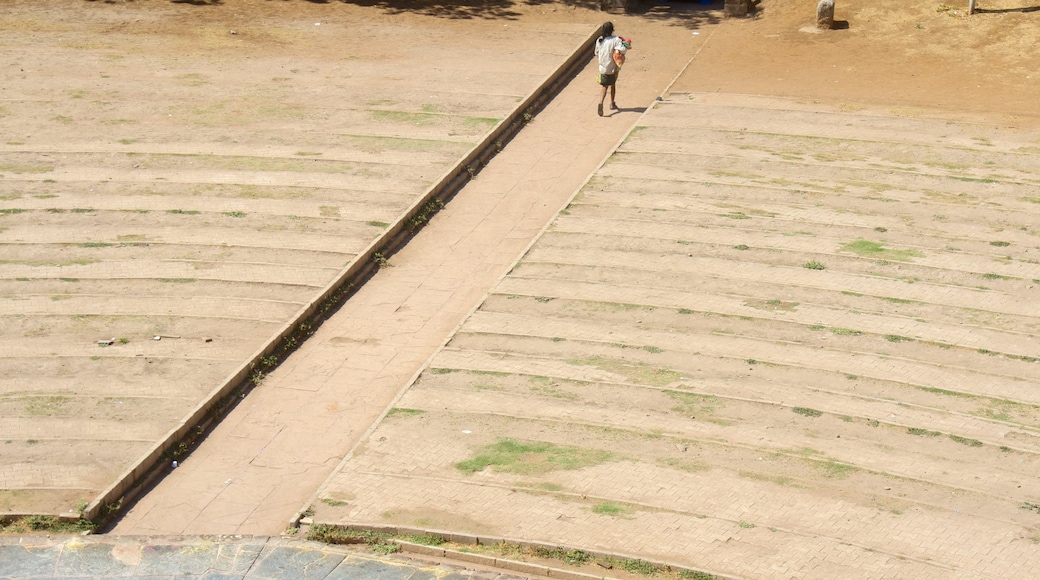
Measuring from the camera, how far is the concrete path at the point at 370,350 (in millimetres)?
11484

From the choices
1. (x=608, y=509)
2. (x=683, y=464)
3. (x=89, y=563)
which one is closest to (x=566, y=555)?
(x=608, y=509)

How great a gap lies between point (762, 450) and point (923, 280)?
14.9 ft

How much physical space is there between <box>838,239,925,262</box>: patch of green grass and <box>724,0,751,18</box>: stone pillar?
995 centimetres

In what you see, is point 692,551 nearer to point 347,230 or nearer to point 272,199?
point 347,230

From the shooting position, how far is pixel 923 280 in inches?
598

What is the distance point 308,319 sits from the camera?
14.4m

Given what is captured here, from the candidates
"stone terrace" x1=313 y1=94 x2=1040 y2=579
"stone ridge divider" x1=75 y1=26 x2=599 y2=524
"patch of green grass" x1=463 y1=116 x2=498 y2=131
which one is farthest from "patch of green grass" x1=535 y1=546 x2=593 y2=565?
"patch of green grass" x1=463 y1=116 x2=498 y2=131

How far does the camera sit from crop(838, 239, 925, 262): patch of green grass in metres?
15.8

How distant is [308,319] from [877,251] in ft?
23.8

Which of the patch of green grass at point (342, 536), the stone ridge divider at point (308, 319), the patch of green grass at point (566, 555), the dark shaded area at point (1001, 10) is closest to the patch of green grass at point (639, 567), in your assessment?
the patch of green grass at point (566, 555)

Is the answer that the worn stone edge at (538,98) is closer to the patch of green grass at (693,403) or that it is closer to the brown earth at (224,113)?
the brown earth at (224,113)

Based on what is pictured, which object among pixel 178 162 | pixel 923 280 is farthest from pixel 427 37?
pixel 923 280

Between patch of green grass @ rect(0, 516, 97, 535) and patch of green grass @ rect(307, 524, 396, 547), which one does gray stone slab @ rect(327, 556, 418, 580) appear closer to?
patch of green grass @ rect(307, 524, 396, 547)

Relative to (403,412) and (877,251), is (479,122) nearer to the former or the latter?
(877,251)
